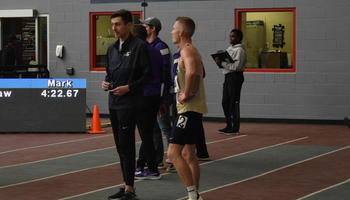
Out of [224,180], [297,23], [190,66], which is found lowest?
[224,180]

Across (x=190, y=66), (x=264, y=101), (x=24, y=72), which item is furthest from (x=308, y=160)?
(x=24, y=72)

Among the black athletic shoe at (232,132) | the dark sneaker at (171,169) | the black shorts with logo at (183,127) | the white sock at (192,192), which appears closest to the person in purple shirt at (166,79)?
the dark sneaker at (171,169)

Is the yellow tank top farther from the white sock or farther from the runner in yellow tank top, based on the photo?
the white sock

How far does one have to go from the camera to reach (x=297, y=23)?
15.8m

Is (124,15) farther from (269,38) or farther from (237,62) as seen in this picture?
(269,38)

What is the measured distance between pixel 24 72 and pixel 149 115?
28.5 ft

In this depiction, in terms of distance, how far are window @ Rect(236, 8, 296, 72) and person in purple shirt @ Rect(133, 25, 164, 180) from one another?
309 inches

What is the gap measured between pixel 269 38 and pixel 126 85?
31.5 feet

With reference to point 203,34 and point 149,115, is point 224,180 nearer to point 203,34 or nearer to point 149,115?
point 149,115

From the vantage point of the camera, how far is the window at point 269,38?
1606 cm

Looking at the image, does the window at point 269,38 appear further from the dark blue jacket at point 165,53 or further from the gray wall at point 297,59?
the dark blue jacket at point 165,53

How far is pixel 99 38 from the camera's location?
58.3 feet
